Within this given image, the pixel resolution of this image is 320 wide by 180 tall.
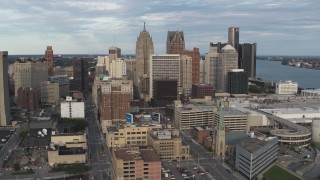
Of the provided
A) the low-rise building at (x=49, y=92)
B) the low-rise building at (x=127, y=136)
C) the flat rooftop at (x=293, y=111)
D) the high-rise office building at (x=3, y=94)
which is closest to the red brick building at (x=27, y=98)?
the low-rise building at (x=49, y=92)

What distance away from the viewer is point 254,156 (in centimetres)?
4428

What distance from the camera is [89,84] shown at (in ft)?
425

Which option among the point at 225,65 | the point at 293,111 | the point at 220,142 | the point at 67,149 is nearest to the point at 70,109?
the point at 67,149

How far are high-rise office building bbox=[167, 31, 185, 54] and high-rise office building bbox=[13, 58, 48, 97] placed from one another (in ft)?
120

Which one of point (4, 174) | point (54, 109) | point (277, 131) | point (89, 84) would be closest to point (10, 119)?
point (54, 109)

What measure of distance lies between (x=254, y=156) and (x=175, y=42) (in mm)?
81944

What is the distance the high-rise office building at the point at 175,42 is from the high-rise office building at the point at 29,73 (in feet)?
120

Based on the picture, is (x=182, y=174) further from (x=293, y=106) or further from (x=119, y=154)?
(x=293, y=106)

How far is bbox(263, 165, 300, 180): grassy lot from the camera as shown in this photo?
44.2 m

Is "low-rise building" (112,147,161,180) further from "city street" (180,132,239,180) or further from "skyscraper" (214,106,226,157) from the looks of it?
"skyscraper" (214,106,226,157)

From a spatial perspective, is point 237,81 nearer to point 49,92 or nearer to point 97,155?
point 49,92

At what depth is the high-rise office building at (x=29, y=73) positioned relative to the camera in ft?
345

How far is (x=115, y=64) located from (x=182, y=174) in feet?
256

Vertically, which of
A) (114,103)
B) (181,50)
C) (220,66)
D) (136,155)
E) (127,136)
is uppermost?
(181,50)
